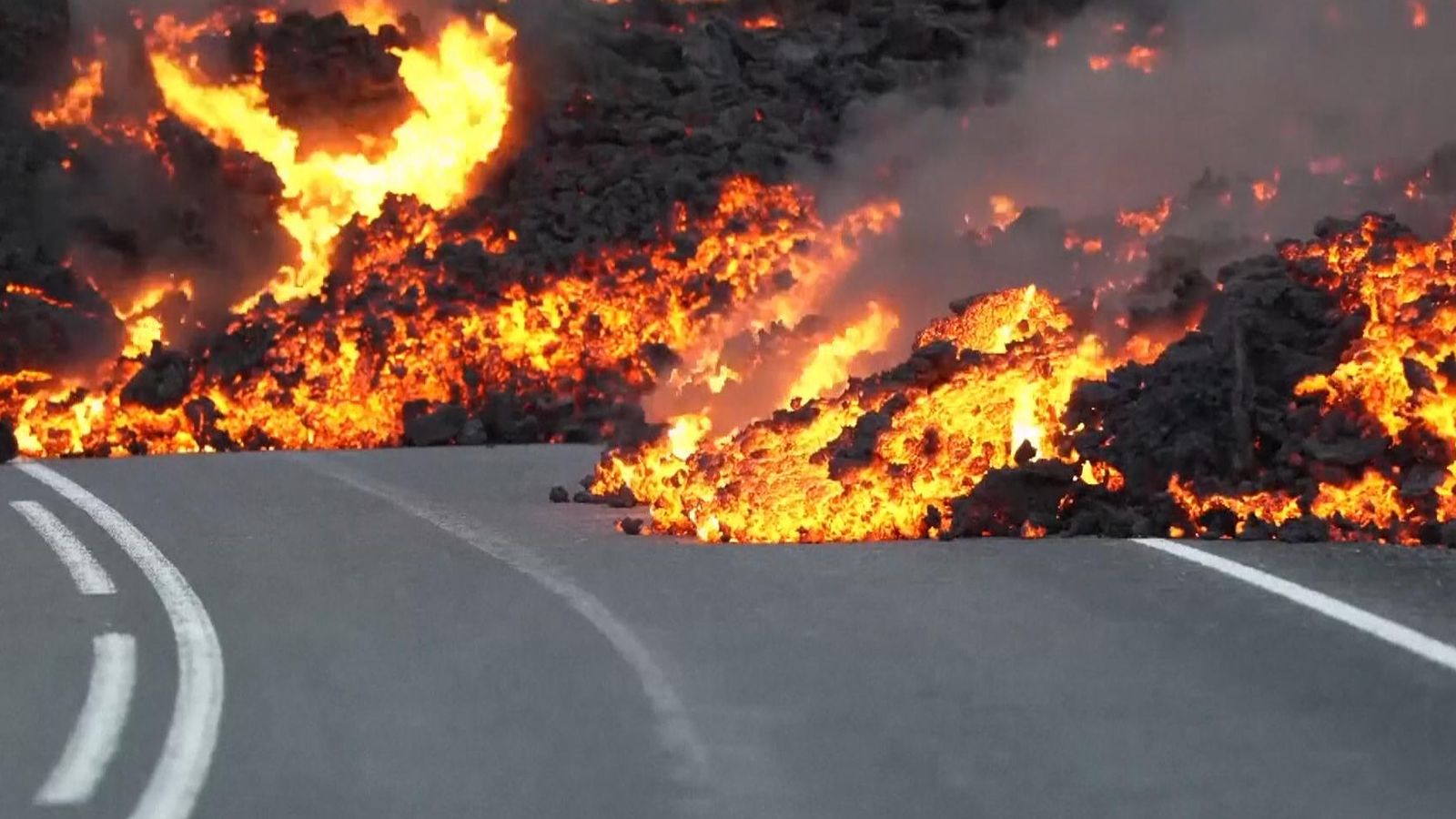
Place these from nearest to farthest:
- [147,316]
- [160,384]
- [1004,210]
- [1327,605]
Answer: [1327,605]
[1004,210]
[160,384]
[147,316]

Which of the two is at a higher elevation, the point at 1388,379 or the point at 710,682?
the point at 1388,379

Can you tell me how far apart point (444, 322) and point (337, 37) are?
4569 millimetres

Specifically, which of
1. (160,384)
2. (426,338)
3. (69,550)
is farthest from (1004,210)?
(160,384)

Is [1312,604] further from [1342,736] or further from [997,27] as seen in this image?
[997,27]

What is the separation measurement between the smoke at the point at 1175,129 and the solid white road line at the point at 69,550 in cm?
684

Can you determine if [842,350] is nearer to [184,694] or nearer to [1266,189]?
[1266,189]

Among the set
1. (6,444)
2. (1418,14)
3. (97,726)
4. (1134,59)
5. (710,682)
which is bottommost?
(97,726)

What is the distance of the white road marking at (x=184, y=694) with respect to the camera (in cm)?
713

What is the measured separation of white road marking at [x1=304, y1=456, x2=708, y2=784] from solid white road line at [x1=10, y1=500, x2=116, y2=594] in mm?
2258

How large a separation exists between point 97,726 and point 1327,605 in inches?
212

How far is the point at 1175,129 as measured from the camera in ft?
63.5

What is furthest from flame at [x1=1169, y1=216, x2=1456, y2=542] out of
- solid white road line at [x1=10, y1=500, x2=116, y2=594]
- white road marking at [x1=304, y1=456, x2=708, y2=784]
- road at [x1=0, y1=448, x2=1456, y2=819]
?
solid white road line at [x1=10, y1=500, x2=116, y2=594]

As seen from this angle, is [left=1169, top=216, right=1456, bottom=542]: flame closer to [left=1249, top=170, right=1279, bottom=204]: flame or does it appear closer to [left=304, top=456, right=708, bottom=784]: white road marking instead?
[left=1249, top=170, right=1279, bottom=204]: flame

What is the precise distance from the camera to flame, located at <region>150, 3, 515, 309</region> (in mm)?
28875
